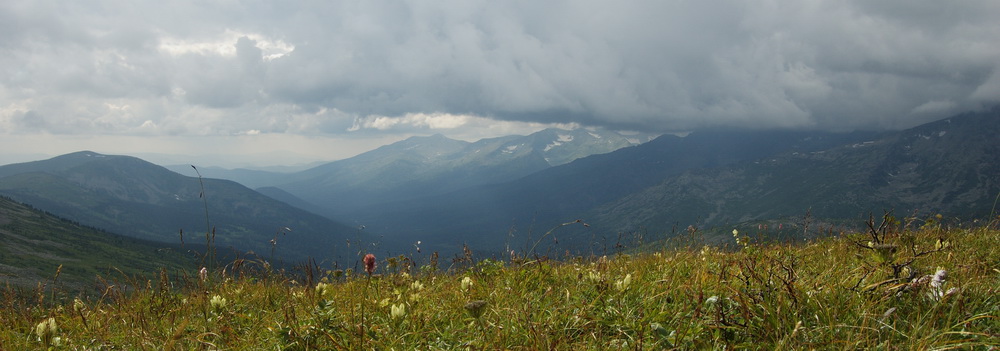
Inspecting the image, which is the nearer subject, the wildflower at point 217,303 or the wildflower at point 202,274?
the wildflower at point 217,303

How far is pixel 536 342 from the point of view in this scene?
3256 mm

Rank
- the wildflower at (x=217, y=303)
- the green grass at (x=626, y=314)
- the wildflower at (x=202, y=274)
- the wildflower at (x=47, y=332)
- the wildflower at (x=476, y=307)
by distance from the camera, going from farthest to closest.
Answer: the wildflower at (x=202, y=274)
the wildflower at (x=217, y=303)
the wildflower at (x=47, y=332)
the wildflower at (x=476, y=307)
the green grass at (x=626, y=314)

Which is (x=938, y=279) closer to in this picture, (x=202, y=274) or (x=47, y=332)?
(x=47, y=332)

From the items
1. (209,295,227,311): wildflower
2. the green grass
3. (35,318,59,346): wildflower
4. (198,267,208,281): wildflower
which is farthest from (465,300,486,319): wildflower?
(198,267,208,281): wildflower

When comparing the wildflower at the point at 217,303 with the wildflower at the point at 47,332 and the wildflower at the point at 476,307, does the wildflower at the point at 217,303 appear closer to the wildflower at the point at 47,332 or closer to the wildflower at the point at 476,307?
the wildflower at the point at 47,332

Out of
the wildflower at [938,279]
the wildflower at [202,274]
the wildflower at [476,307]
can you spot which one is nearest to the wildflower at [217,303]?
the wildflower at [202,274]

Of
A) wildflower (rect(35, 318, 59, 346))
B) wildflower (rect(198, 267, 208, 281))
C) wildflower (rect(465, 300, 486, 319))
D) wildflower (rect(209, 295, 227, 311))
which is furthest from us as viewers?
wildflower (rect(198, 267, 208, 281))

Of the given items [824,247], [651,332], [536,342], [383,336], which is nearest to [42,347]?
[383,336]

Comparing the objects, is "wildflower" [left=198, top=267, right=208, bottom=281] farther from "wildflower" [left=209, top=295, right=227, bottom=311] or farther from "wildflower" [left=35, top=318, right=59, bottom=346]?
"wildflower" [left=35, top=318, right=59, bottom=346]

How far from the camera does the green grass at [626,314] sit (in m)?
3.07

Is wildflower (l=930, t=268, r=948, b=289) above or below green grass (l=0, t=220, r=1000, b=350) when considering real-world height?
above

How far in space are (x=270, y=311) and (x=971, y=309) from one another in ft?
21.5

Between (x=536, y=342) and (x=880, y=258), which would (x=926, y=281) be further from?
(x=536, y=342)

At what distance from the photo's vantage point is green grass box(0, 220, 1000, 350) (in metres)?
3.07
